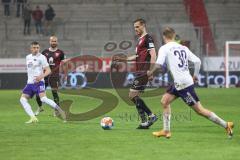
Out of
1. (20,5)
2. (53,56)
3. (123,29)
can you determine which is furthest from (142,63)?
(20,5)

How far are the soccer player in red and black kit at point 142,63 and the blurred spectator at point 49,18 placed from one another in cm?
2481

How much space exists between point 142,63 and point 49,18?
25218 millimetres

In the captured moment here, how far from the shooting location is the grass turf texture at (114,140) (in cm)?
995

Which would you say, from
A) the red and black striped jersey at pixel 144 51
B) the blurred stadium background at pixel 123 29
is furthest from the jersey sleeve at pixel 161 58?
the blurred stadium background at pixel 123 29

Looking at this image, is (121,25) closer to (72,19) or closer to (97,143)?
(72,19)

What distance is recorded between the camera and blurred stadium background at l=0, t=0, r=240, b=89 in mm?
33719

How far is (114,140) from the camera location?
1177 cm

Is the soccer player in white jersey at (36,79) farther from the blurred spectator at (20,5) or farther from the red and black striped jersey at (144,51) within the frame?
the blurred spectator at (20,5)

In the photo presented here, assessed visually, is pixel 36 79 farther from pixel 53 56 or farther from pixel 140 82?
pixel 53 56

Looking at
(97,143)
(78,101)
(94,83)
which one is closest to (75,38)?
(94,83)

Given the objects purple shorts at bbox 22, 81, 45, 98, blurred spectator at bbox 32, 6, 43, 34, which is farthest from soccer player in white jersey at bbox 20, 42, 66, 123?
blurred spectator at bbox 32, 6, 43, 34

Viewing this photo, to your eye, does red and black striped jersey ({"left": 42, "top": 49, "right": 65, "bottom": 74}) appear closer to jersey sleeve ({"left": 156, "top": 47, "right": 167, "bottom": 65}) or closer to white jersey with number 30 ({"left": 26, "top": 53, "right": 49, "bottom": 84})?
white jersey with number 30 ({"left": 26, "top": 53, "right": 49, "bottom": 84})

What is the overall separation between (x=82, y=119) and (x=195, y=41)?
62.1ft

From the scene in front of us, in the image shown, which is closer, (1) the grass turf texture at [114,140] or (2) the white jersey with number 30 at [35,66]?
(1) the grass turf texture at [114,140]
